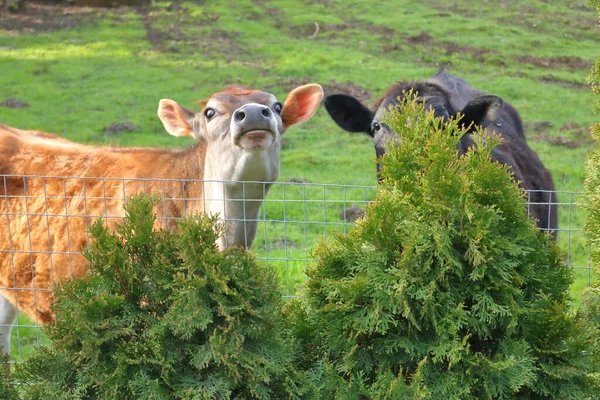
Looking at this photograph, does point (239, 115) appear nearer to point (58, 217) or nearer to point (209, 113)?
point (209, 113)

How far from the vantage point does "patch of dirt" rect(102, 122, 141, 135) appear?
15026mm

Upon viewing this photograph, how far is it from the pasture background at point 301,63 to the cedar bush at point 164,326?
5158mm

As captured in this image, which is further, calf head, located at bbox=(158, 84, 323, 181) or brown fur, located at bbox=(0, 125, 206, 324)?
brown fur, located at bbox=(0, 125, 206, 324)

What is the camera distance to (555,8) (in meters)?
26.1

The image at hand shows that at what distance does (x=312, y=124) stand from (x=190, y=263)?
12.8 m

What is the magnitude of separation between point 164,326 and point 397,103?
4386mm

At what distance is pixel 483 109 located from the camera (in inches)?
268

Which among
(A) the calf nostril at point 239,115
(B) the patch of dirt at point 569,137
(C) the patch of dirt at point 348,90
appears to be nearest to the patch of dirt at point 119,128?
(C) the patch of dirt at point 348,90

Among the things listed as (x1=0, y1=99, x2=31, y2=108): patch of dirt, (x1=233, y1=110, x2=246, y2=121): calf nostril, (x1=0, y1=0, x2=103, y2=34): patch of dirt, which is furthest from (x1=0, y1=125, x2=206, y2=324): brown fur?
(x1=0, y1=0, x2=103, y2=34): patch of dirt

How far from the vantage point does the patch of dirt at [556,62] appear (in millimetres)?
19906

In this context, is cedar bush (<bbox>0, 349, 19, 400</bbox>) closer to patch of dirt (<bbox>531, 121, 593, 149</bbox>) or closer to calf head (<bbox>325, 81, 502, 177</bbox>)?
calf head (<bbox>325, 81, 502, 177</bbox>)

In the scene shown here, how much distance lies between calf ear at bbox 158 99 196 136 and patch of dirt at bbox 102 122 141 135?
8.82m

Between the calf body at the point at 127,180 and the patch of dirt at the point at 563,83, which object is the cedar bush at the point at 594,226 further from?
the patch of dirt at the point at 563,83

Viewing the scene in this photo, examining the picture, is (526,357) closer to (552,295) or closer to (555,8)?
(552,295)
